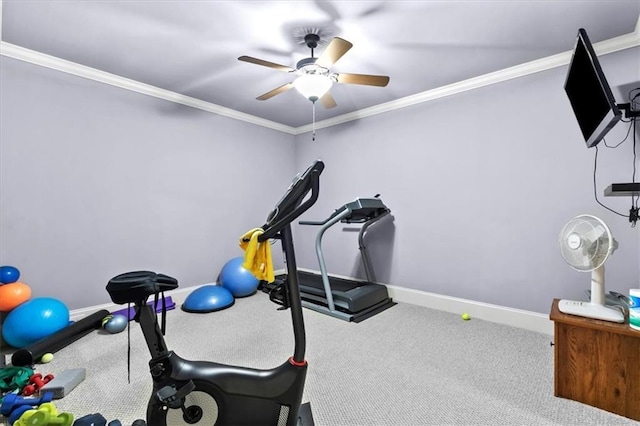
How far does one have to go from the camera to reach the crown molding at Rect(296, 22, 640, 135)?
2.43 meters

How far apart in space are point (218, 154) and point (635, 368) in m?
4.13

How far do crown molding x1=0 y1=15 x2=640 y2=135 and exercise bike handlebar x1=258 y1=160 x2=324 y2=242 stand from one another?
8.47 feet

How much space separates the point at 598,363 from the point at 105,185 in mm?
4067

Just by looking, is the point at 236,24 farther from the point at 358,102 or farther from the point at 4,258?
the point at 4,258

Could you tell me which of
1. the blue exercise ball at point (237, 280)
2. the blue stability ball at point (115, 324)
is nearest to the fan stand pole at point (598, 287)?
the blue exercise ball at point (237, 280)

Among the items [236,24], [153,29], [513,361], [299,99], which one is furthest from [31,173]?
[513,361]

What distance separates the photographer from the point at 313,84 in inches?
91.1

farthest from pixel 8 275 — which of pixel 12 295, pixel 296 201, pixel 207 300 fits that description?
pixel 296 201

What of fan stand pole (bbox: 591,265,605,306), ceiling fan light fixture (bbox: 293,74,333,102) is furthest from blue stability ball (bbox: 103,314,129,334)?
fan stand pole (bbox: 591,265,605,306)

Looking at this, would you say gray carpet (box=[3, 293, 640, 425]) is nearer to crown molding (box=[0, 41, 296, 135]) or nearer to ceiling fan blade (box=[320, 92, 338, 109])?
ceiling fan blade (box=[320, 92, 338, 109])

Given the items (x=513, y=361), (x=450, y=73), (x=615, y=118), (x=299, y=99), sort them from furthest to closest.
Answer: (x=299, y=99)
(x=450, y=73)
(x=513, y=361)
(x=615, y=118)

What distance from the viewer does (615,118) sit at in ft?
5.28

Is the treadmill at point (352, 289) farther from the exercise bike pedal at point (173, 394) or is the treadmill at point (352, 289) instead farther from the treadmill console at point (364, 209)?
the exercise bike pedal at point (173, 394)

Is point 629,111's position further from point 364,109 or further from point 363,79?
point 364,109
